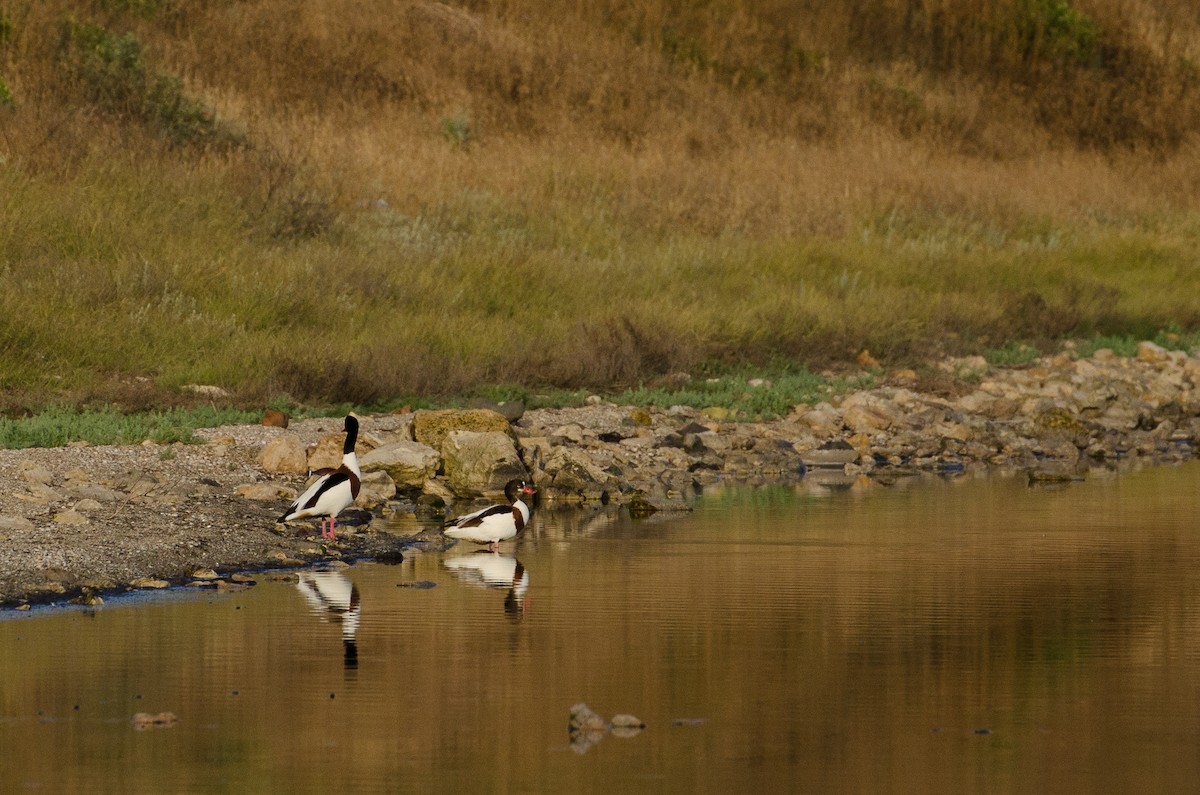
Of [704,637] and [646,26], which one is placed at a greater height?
[646,26]

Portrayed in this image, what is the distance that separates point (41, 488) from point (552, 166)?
17303 millimetres

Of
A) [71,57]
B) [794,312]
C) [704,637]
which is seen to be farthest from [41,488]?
[71,57]

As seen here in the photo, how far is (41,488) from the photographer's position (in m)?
13.6

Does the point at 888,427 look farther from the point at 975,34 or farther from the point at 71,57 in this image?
the point at 975,34

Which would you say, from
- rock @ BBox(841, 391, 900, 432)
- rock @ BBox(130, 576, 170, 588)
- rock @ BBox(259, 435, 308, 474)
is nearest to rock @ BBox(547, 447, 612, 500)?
rock @ BBox(259, 435, 308, 474)

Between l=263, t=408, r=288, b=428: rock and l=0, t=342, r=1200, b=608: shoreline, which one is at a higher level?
l=263, t=408, r=288, b=428: rock

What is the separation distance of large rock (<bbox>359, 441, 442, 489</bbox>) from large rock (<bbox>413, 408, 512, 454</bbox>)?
47 cm

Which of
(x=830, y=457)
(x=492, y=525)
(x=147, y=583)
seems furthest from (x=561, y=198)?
(x=147, y=583)

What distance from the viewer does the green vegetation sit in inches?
824

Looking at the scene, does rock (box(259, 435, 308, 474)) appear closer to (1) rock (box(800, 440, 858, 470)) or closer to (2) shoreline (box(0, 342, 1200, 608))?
(2) shoreline (box(0, 342, 1200, 608))

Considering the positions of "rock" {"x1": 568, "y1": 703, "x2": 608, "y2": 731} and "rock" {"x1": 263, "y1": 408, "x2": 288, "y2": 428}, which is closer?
"rock" {"x1": 568, "y1": 703, "x2": 608, "y2": 731}

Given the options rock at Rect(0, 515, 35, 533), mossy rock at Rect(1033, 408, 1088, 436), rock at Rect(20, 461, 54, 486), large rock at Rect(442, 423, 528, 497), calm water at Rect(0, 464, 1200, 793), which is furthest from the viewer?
mossy rock at Rect(1033, 408, 1088, 436)

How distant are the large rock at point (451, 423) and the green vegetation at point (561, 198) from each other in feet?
7.46

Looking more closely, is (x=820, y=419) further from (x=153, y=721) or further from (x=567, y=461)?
(x=153, y=721)
